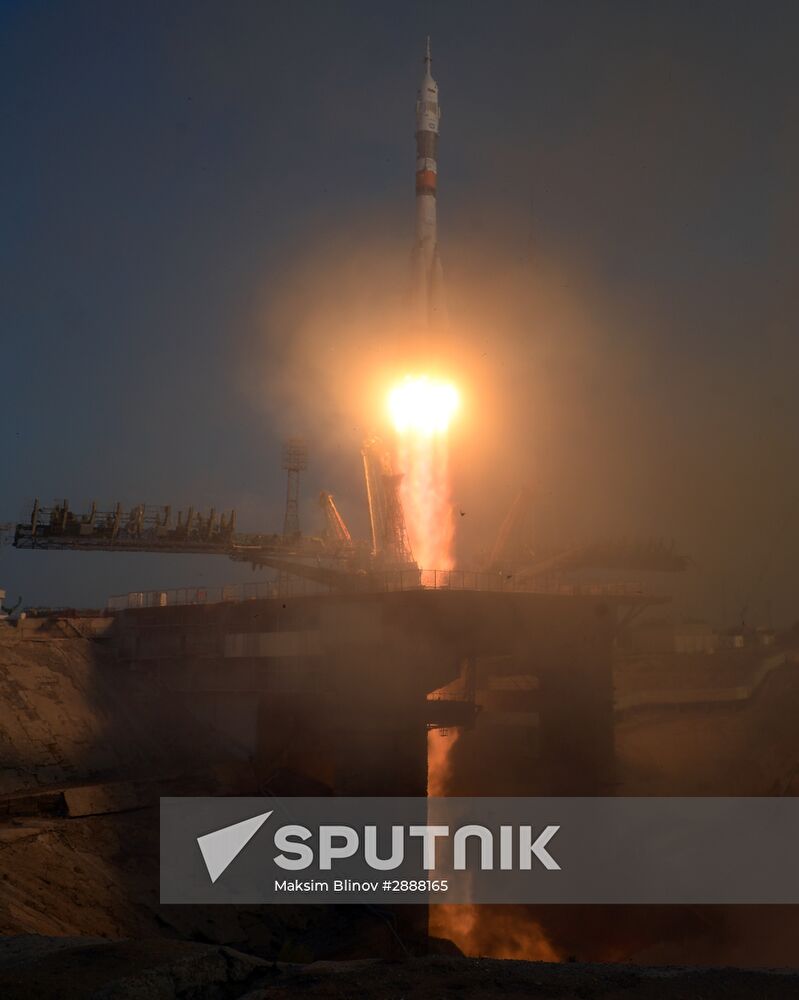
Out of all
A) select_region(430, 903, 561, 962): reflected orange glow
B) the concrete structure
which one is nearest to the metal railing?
select_region(430, 903, 561, 962): reflected orange glow

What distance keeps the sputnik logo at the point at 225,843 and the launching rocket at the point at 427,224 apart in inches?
1375

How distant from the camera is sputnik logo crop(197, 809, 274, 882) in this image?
37.9 metres

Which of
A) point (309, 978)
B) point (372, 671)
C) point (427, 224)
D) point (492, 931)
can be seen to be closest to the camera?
point (309, 978)

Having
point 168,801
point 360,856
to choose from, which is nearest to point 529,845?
point 360,856

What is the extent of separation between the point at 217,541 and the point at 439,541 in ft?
70.3

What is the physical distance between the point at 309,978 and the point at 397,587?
95.7ft

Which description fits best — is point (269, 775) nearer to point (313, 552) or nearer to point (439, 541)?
point (439, 541)

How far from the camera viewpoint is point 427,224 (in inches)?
2445

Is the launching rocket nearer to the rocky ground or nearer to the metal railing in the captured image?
the metal railing

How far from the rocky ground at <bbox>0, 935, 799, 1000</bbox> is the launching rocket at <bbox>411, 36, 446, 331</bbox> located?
46.9 metres

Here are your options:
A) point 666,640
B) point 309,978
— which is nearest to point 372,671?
point 309,978

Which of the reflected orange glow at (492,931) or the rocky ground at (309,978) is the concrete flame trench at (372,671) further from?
the rocky ground at (309,978)

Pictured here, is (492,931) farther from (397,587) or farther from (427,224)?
(427,224)

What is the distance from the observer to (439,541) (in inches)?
2463
